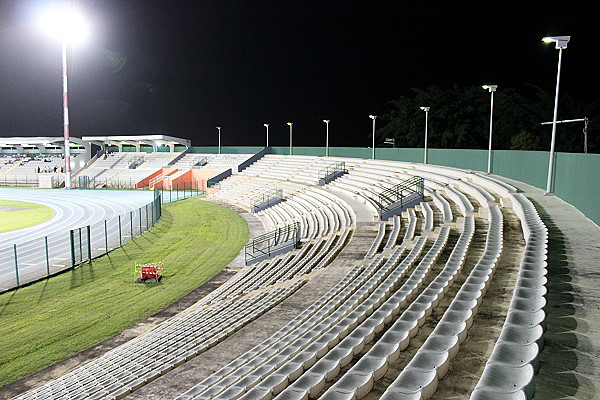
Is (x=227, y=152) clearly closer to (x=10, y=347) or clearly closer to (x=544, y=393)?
(x=10, y=347)

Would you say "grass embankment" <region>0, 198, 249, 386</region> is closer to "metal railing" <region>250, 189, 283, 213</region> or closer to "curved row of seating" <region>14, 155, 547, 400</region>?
"curved row of seating" <region>14, 155, 547, 400</region>

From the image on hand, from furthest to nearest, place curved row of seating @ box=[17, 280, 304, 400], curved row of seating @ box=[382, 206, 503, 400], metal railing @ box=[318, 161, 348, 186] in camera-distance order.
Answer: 1. metal railing @ box=[318, 161, 348, 186]
2. curved row of seating @ box=[17, 280, 304, 400]
3. curved row of seating @ box=[382, 206, 503, 400]

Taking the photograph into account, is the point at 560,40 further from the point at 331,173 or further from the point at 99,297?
the point at 331,173

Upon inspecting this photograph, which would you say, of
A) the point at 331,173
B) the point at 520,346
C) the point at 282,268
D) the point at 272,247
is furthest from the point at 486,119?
the point at 520,346

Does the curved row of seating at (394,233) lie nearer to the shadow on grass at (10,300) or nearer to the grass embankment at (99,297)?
the grass embankment at (99,297)

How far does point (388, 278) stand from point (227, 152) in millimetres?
52273

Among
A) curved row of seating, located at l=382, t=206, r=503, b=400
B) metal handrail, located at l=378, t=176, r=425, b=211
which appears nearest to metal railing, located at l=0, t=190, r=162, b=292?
metal handrail, located at l=378, t=176, r=425, b=211


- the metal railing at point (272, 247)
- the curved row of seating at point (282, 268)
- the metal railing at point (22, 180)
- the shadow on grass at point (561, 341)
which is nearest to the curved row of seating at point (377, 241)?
the curved row of seating at point (282, 268)

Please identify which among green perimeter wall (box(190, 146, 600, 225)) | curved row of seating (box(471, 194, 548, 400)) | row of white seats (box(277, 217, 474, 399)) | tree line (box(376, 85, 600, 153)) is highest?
tree line (box(376, 85, 600, 153))

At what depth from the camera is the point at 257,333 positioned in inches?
383

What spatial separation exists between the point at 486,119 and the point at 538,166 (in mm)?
31491

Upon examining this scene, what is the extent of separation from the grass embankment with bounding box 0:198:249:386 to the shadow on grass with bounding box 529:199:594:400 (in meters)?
10.6

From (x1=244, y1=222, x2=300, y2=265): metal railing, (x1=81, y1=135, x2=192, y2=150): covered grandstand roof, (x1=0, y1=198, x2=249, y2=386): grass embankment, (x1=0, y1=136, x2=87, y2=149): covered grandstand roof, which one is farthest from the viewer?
(x1=0, y1=136, x2=87, y2=149): covered grandstand roof

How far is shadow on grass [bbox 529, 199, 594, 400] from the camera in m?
4.10
